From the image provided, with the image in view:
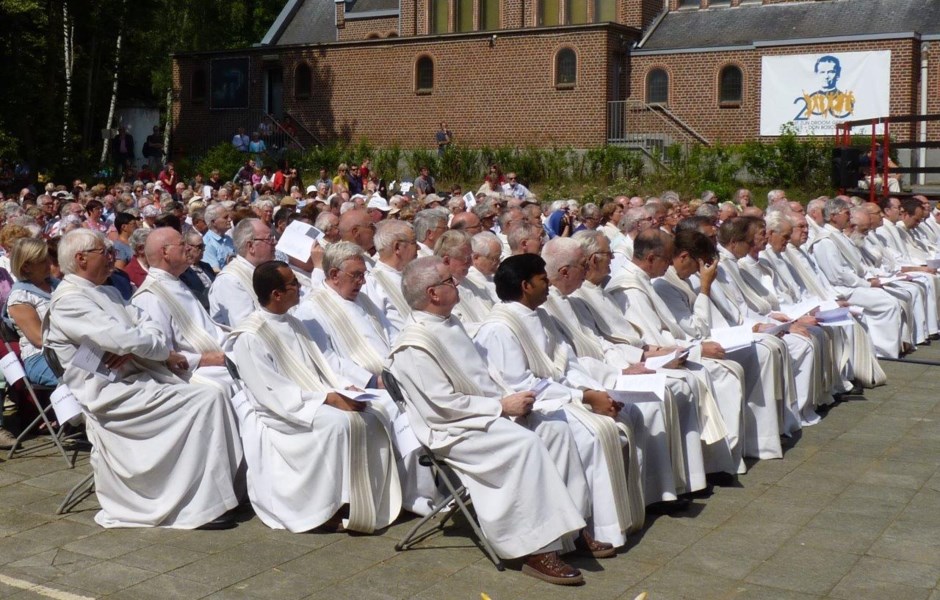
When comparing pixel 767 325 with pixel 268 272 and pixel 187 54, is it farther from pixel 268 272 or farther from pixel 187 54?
pixel 187 54

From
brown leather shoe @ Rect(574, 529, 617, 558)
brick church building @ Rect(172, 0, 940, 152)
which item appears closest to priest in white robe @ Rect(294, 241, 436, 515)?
brown leather shoe @ Rect(574, 529, 617, 558)

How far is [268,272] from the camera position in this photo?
650 centimetres

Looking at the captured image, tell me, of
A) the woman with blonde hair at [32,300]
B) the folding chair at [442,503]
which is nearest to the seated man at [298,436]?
the folding chair at [442,503]

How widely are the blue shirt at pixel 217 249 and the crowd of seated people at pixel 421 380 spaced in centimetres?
217

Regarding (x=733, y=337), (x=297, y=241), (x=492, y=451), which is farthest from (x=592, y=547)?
(x=297, y=241)

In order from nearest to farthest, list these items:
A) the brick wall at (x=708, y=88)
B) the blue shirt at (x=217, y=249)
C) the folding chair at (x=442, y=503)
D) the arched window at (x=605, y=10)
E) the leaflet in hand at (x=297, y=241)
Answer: the folding chair at (x=442, y=503) → the leaflet in hand at (x=297, y=241) → the blue shirt at (x=217, y=249) → the brick wall at (x=708, y=88) → the arched window at (x=605, y=10)

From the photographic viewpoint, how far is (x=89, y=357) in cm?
638

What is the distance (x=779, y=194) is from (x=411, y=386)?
35.0 ft

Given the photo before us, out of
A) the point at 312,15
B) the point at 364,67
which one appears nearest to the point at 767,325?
the point at 364,67

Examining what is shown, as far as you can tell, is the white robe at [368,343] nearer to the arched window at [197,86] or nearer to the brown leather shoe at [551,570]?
the brown leather shoe at [551,570]

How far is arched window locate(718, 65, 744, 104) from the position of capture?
3538 cm

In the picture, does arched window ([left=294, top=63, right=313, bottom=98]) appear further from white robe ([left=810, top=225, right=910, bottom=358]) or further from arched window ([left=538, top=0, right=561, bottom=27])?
white robe ([left=810, top=225, right=910, bottom=358])

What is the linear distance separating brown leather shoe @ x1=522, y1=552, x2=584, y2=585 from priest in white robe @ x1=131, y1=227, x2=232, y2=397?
2382mm

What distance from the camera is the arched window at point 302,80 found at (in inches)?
1617
